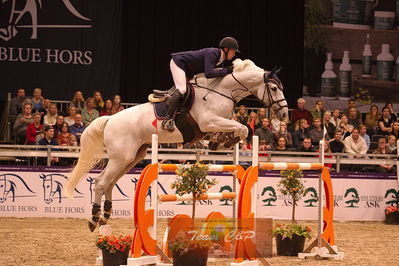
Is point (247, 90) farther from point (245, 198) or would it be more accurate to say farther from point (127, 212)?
point (127, 212)

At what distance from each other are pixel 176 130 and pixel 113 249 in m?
1.62

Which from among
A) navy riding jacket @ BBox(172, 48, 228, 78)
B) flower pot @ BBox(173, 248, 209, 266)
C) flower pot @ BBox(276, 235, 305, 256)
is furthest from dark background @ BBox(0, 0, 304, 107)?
flower pot @ BBox(173, 248, 209, 266)

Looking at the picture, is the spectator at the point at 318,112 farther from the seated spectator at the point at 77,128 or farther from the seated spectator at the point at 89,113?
the seated spectator at the point at 77,128

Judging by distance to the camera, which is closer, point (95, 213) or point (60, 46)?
point (95, 213)

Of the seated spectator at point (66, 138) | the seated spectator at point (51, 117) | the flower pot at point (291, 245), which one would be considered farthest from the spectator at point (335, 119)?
the flower pot at point (291, 245)

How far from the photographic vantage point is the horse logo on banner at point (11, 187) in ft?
37.3

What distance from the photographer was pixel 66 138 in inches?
461

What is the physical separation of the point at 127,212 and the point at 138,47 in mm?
4986

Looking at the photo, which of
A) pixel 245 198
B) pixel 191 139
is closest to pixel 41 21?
pixel 191 139

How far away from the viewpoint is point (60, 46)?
583 inches

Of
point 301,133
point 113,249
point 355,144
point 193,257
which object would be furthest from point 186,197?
point 355,144

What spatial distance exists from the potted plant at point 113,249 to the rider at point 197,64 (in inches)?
56.1

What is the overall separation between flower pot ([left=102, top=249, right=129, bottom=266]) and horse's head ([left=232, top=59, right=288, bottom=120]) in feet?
7.20

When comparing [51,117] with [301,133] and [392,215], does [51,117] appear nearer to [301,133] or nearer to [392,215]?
[301,133]
